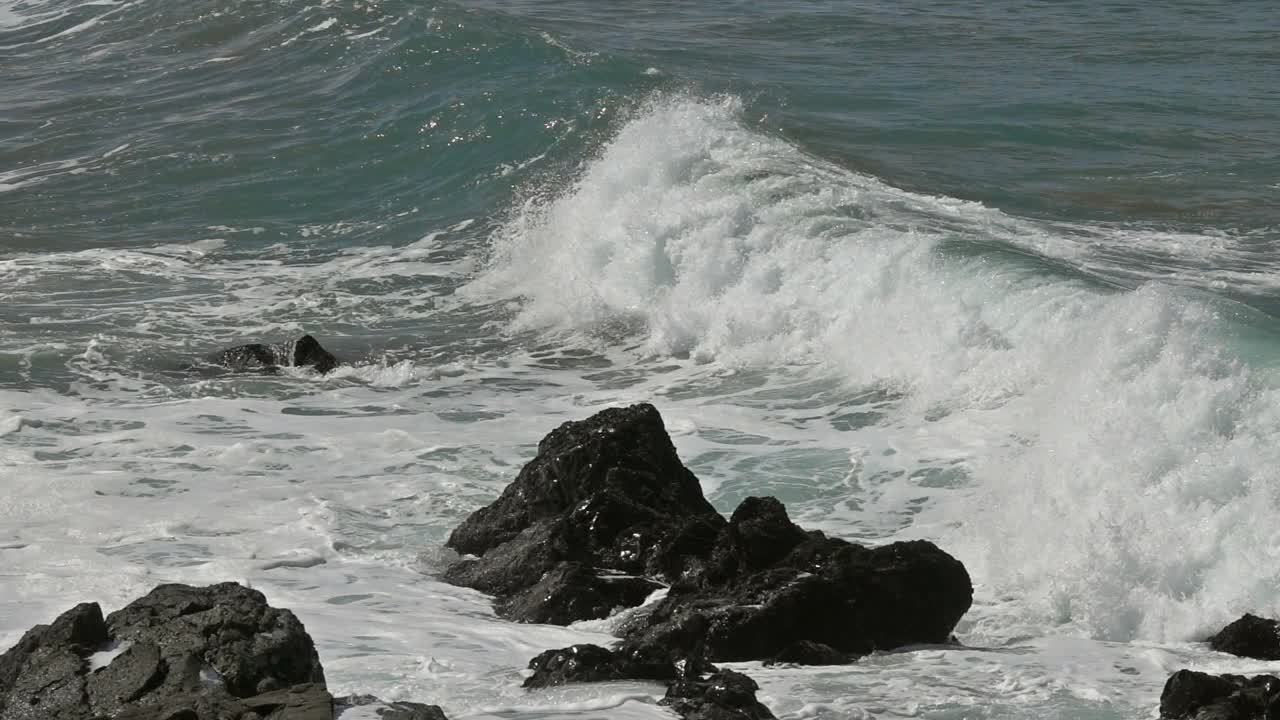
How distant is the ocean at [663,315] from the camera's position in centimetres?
879

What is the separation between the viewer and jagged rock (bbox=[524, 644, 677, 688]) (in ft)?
22.8

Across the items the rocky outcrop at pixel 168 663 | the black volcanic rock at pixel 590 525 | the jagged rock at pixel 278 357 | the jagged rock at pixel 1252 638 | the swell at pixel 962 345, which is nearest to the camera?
the rocky outcrop at pixel 168 663

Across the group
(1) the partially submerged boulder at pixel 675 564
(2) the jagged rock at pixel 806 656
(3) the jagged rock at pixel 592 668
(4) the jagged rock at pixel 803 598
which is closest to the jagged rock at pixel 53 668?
(3) the jagged rock at pixel 592 668

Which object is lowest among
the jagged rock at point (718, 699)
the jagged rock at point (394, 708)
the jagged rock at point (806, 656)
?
the jagged rock at point (806, 656)

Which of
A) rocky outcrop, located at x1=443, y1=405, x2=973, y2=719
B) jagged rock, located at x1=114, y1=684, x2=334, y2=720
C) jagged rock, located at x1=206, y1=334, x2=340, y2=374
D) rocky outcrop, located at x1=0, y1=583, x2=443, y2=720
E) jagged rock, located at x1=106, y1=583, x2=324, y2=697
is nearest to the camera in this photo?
jagged rock, located at x1=114, y1=684, x2=334, y2=720

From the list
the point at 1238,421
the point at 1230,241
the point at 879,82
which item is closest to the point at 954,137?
the point at 879,82

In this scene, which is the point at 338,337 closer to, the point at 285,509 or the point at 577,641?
the point at 285,509

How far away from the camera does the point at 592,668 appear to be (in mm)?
6961

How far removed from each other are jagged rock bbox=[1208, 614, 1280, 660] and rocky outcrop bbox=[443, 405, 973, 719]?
1231mm

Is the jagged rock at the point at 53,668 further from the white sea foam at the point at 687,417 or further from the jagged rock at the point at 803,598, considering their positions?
the jagged rock at the point at 803,598

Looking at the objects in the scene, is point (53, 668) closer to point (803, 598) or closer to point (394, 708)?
point (394, 708)

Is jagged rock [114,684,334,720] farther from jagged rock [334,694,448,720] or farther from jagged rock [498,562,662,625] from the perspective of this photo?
jagged rock [498,562,662,625]

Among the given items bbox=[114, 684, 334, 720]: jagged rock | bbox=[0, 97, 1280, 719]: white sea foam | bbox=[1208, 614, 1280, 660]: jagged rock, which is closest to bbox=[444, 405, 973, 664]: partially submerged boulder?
bbox=[0, 97, 1280, 719]: white sea foam

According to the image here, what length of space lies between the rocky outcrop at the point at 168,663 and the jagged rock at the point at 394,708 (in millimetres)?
65
